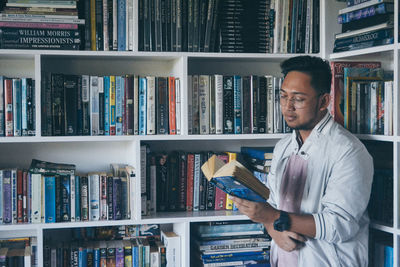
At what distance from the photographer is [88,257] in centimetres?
239

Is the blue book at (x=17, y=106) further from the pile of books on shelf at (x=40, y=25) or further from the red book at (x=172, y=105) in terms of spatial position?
the red book at (x=172, y=105)

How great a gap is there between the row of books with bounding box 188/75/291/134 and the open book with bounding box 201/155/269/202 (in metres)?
0.57

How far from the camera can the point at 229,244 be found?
2.52m

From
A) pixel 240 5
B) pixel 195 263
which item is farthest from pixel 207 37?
pixel 195 263

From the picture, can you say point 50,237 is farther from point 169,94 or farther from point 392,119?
point 392,119

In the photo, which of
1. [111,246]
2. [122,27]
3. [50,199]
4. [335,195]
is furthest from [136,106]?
[335,195]

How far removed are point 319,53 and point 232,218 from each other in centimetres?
92

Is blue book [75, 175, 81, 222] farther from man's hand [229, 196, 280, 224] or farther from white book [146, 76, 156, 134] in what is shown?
man's hand [229, 196, 280, 224]

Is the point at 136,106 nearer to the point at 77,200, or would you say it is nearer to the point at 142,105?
the point at 142,105

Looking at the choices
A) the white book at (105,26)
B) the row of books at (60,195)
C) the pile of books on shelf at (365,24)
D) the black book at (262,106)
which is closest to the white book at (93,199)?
the row of books at (60,195)

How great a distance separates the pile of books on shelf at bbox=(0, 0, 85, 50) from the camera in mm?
2246

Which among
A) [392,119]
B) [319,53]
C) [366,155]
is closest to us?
[366,155]

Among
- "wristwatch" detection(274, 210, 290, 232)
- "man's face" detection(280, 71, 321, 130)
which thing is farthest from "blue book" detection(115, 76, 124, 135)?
"wristwatch" detection(274, 210, 290, 232)

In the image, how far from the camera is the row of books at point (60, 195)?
2.29m
